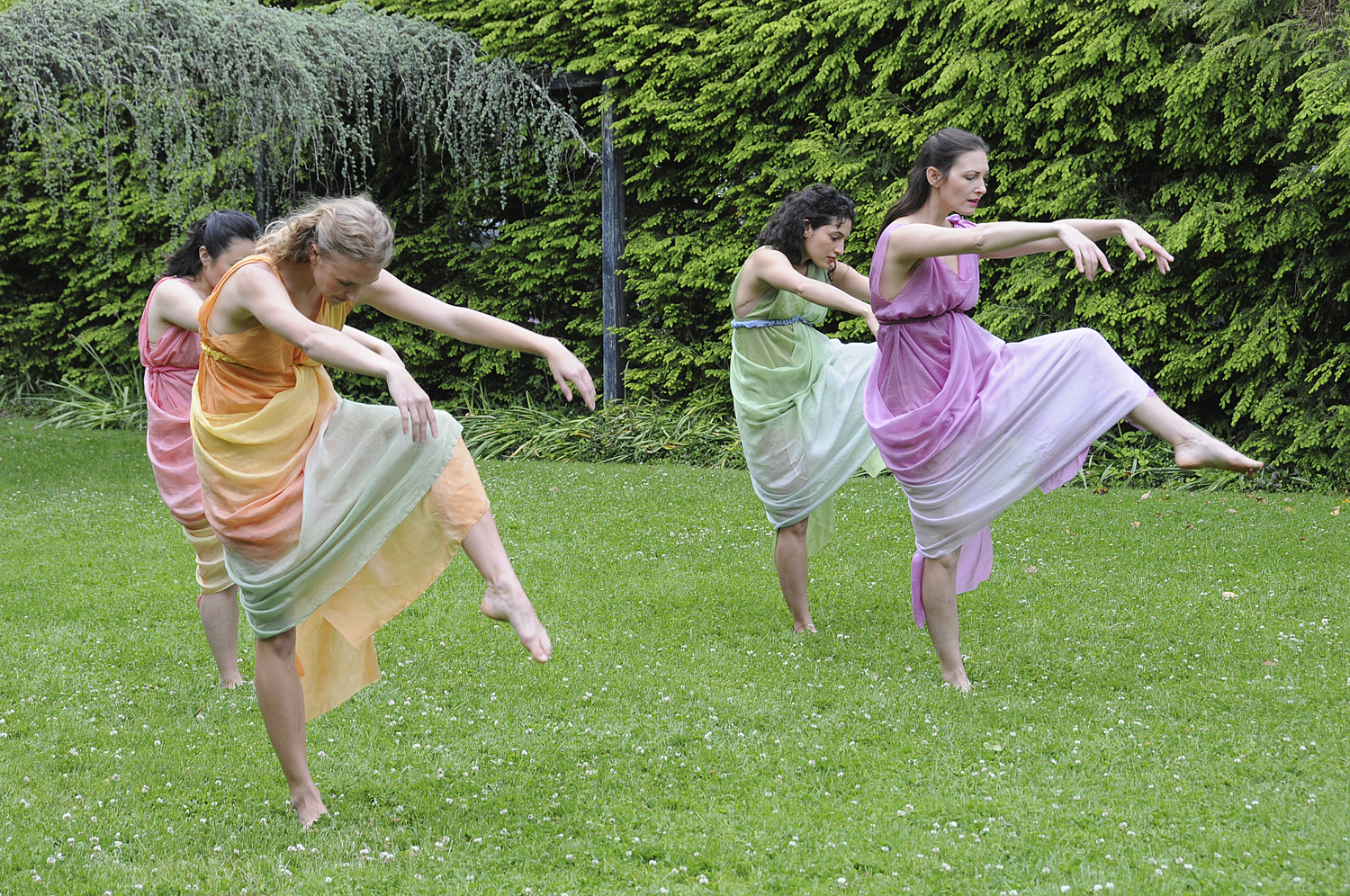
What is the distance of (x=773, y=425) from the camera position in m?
5.72

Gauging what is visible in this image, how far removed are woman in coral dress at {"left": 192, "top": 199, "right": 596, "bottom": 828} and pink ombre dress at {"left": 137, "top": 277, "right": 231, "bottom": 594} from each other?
1464mm

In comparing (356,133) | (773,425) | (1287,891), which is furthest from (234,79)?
(1287,891)

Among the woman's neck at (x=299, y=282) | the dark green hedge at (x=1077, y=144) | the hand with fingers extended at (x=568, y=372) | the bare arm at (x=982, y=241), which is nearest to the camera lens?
the hand with fingers extended at (x=568, y=372)

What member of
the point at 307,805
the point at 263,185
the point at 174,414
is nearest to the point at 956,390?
the point at 307,805

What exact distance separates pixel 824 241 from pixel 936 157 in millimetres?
1014

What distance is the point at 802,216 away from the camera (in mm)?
5516

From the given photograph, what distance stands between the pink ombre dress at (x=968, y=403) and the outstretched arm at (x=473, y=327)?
1.71 meters

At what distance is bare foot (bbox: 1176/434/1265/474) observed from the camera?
12.5ft

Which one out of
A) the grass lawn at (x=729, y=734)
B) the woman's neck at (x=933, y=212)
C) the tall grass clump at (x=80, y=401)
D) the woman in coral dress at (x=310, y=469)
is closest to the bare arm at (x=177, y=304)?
the woman in coral dress at (x=310, y=469)

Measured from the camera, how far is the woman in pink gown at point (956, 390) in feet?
14.4

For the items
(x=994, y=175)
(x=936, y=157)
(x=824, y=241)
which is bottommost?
(x=994, y=175)

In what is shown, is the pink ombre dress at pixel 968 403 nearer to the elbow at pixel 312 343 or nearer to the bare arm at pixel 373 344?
the bare arm at pixel 373 344

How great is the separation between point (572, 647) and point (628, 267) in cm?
756

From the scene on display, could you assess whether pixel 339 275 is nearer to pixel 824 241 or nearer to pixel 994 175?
pixel 824 241
